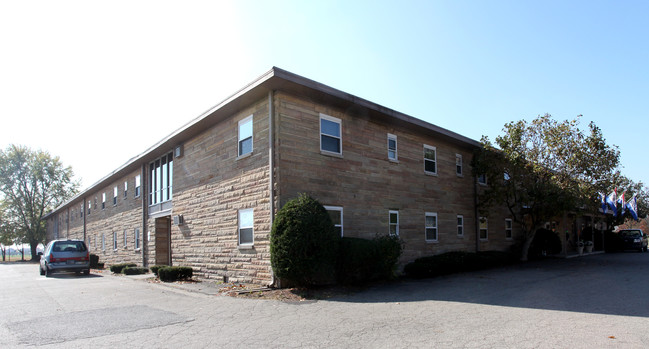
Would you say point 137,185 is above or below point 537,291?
above

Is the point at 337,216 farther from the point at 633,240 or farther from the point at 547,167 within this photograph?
the point at 633,240

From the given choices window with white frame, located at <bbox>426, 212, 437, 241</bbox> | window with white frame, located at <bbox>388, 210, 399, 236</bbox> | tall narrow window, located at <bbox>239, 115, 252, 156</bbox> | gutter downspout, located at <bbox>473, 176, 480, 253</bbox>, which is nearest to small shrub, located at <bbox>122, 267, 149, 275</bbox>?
tall narrow window, located at <bbox>239, 115, 252, 156</bbox>

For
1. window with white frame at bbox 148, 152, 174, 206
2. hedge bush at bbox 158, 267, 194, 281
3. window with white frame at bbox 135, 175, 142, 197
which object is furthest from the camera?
window with white frame at bbox 135, 175, 142, 197

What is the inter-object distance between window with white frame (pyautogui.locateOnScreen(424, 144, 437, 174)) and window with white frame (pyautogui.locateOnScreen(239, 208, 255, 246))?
7985mm

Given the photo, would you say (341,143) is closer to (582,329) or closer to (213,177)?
(213,177)

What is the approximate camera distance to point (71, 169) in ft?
190

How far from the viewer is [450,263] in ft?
51.3

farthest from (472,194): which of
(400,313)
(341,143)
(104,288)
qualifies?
(104,288)

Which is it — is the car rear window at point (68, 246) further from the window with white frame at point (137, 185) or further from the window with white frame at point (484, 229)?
the window with white frame at point (484, 229)

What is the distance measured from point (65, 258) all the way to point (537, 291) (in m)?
19.7

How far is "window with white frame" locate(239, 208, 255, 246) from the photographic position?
43.2 feet

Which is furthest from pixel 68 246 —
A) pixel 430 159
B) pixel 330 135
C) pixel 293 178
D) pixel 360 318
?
Result: pixel 360 318

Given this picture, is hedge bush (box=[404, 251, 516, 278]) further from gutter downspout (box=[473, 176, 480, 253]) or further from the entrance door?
the entrance door

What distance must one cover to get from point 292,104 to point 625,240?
29940mm
